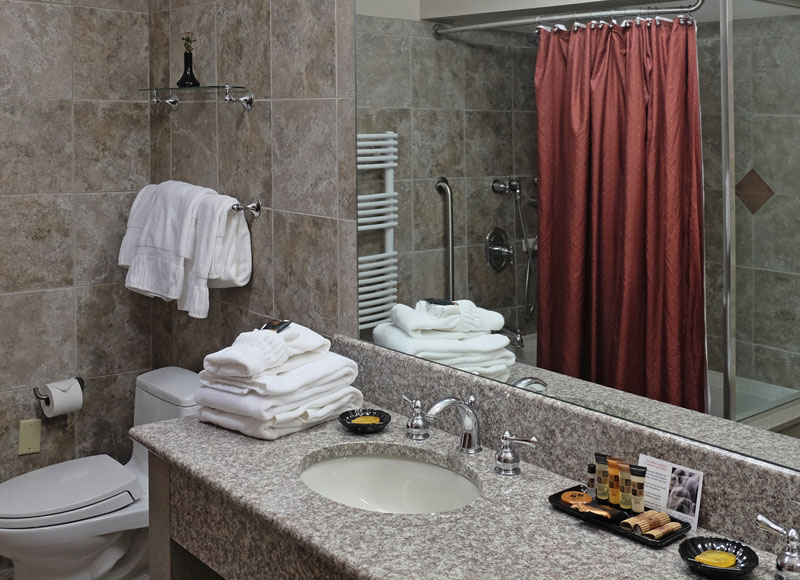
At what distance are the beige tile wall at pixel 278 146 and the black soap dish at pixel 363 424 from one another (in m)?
0.29

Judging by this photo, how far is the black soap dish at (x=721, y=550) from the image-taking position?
47.2 inches

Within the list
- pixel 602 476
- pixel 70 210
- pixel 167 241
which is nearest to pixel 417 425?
pixel 602 476

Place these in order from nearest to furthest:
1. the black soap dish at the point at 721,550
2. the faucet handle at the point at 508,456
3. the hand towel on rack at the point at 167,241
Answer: the black soap dish at the point at 721,550 < the faucet handle at the point at 508,456 < the hand towel on rack at the point at 167,241

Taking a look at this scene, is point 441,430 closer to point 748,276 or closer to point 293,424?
point 293,424

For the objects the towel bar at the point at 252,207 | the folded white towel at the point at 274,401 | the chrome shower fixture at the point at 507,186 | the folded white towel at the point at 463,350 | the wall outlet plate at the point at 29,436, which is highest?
the chrome shower fixture at the point at 507,186

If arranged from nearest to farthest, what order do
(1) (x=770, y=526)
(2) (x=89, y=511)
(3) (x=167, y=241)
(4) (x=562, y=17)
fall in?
1. (1) (x=770, y=526)
2. (4) (x=562, y=17)
3. (2) (x=89, y=511)
4. (3) (x=167, y=241)

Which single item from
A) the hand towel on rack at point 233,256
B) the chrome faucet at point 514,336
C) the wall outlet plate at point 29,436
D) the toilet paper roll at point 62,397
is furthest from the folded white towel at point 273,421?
the wall outlet plate at point 29,436

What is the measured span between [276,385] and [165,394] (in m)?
1.01

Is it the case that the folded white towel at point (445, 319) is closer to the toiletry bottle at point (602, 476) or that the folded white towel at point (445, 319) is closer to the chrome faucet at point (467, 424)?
the chrome faucet at point (467, 424)

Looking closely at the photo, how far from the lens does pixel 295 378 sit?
185 cm

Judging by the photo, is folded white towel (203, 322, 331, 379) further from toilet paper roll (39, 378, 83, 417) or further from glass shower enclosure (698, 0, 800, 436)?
toilet paper roll (39, 378, 83, 417)

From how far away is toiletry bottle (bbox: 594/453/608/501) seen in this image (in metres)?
1.43

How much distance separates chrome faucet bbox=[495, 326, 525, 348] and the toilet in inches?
46.2

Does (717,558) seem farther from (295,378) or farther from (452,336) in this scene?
(295,378)
